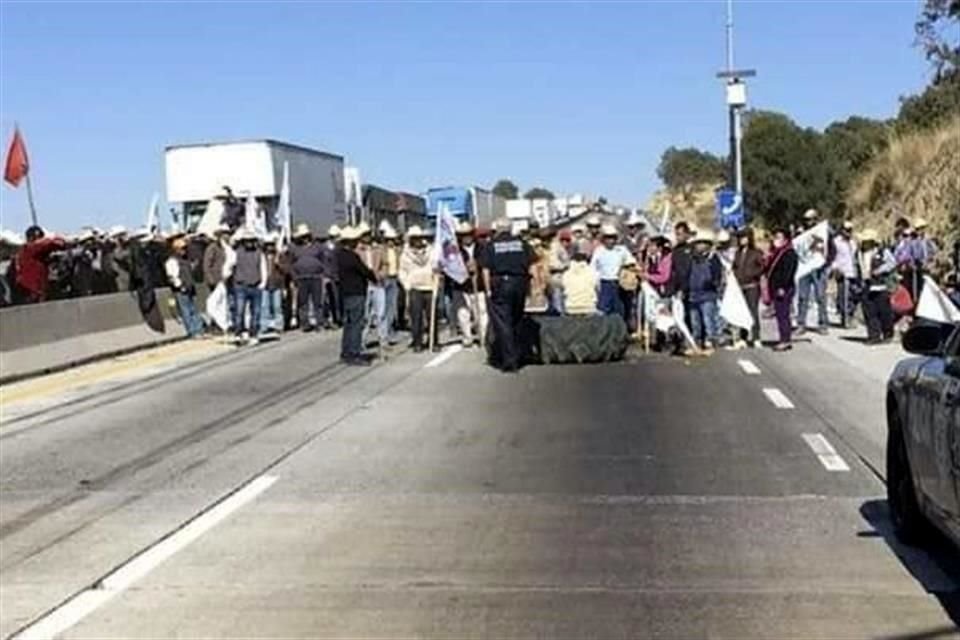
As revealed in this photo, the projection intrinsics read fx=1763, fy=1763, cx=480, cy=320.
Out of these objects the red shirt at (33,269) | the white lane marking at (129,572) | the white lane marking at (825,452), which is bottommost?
the white lane marking at (825,452)

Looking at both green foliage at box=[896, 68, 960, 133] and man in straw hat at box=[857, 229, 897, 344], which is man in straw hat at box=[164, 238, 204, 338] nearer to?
man in straw hat at box=[857, 229, 897, 344]

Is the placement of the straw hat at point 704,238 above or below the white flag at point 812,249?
above

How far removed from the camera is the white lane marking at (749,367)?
20562mm

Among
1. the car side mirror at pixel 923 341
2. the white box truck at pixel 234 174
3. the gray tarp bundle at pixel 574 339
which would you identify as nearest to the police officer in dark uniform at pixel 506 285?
the gray tarp bundle at pixel 574 339

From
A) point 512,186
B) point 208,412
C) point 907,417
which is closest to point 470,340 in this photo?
point 208,412

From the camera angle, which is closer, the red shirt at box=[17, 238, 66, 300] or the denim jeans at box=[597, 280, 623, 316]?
the red shirt at box=[17, 238, 66, 300]

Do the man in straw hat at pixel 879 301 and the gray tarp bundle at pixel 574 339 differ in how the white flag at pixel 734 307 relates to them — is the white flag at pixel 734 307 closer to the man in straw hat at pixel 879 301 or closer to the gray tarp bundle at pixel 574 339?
the man in straw hat at pixel 879 301

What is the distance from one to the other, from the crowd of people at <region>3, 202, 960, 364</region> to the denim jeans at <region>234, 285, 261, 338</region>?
0.02 metres

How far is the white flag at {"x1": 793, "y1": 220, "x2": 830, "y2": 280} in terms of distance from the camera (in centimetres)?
2702

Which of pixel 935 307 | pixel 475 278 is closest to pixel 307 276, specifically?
pixel 475 278

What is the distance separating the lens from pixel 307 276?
29.8m

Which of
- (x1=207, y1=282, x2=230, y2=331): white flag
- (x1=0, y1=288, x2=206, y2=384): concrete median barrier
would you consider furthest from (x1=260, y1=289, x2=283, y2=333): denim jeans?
(x1=0, y1=288, x2=206, y2=384): concrete median barrier

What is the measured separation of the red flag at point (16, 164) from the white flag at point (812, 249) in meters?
13.5

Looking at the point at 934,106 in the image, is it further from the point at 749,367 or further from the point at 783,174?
the point at 749,367
